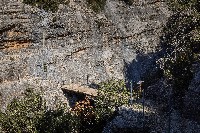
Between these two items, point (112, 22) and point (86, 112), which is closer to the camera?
point (86, 112)

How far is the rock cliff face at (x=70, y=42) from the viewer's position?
81.2 feet

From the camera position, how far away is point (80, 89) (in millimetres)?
25922

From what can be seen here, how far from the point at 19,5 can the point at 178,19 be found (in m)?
12.8

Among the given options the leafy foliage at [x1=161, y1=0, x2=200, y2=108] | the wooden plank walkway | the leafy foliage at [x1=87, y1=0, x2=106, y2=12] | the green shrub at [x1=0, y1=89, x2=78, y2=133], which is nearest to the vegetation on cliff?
the green shrub at [x1=0, y1=89, x2=78, y2=133]

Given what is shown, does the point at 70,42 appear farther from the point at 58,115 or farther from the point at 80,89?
the point at 58,115

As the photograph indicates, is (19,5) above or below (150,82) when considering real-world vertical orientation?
above

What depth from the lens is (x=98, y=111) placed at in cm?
2177

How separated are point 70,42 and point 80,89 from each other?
407cm

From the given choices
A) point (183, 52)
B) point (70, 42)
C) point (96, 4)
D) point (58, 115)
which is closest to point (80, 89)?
point (70, 42)

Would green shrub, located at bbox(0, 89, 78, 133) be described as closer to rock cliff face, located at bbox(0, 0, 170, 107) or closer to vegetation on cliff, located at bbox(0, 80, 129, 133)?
vegetation on cliff, located at bbox(0, 80, 129, 133)

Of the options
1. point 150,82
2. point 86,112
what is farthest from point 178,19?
point 86,112

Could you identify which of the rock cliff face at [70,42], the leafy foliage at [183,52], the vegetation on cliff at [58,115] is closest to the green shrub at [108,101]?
the vegetation on cliff at [58,115]

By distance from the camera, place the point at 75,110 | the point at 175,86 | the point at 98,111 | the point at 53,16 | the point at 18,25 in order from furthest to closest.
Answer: the point at 53,16, the point at 18,25, the point at 75,110, the point at 98,111, the point at 175,86

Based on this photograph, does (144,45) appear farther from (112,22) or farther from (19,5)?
(19,5)
